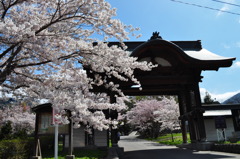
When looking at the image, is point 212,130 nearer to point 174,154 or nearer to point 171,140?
point 171,140

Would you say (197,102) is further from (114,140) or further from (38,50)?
(38,50)

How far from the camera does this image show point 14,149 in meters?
9.34

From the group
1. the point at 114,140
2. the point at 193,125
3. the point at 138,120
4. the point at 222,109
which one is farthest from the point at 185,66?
the point at 138,120

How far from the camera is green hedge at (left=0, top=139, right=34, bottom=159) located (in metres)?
8.98

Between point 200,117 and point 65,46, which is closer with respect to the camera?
point 65,46

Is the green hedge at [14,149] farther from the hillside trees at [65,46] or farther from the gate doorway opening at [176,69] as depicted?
the gate doorway opening at [176,69]

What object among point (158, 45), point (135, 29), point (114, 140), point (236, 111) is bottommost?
point (114, 140)

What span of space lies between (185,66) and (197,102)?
2492 mm

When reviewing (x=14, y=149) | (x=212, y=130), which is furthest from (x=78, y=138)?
(x=212, y=130)

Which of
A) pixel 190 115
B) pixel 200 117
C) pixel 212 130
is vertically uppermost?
pixel 190 115

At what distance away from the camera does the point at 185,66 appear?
11.6 metres

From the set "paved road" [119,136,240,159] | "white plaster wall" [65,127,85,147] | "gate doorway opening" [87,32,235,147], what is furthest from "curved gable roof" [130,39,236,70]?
"white plaster wall" [65,127,85,147]

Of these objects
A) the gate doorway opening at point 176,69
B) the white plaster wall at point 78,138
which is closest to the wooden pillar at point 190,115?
the gate doorway opening at point 176,69

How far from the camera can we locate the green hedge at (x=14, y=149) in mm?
8977
